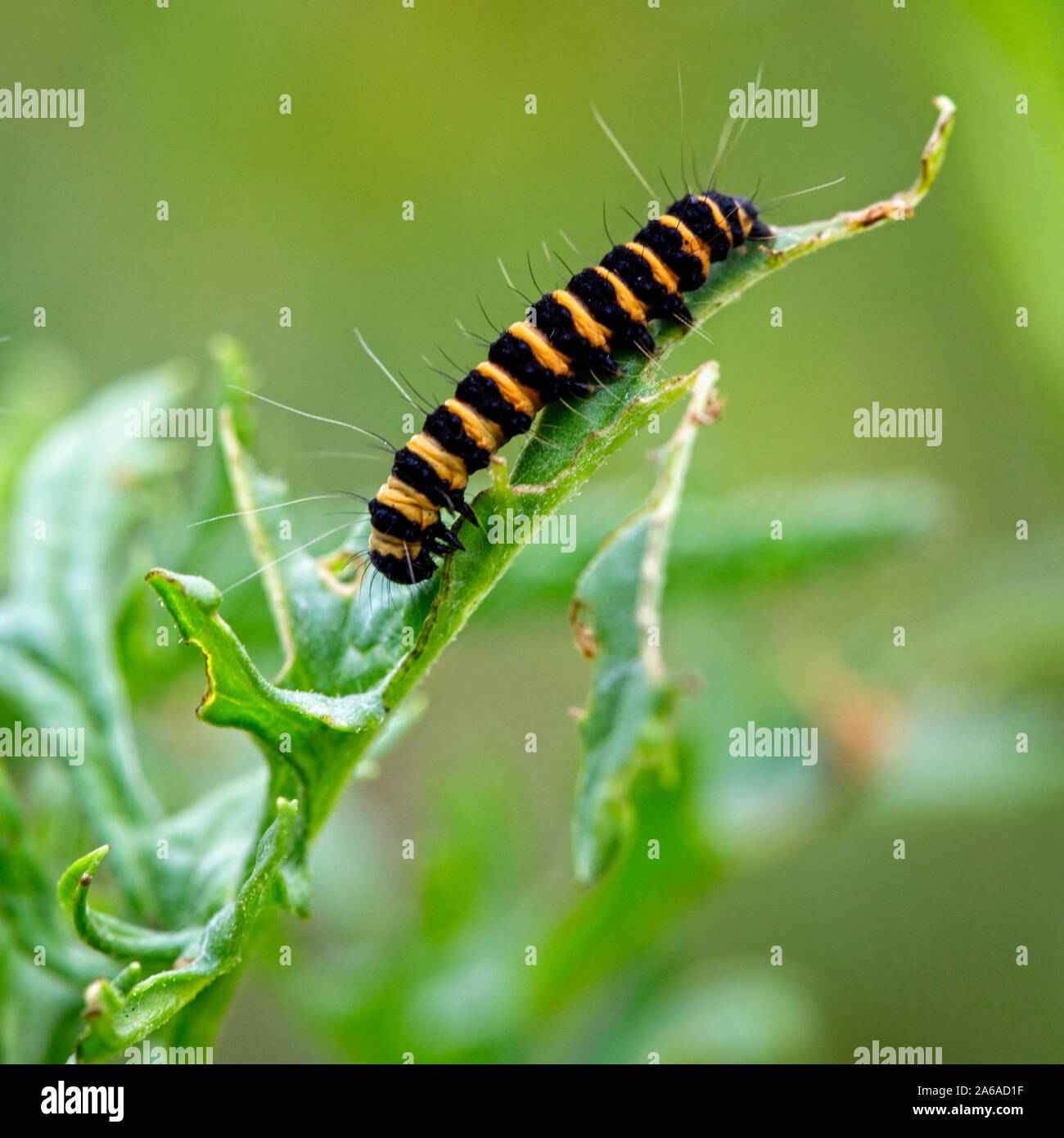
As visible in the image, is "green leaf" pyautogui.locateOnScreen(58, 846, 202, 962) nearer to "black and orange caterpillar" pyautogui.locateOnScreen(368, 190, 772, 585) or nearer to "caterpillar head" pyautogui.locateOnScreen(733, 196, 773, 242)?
"black and orange caterpillar" pyautogui.locateOnScreen(368, 190, 772, 585)

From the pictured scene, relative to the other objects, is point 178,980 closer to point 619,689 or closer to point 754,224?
point 619,689

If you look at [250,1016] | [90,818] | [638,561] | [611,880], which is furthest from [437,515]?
[250,1016]

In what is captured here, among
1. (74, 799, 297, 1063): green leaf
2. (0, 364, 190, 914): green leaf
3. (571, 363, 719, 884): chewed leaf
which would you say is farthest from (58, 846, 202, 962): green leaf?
(571, 363, 719, 884): chewed leaf

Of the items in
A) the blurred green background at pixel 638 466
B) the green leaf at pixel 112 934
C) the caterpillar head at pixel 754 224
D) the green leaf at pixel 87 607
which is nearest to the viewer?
the green leaf at pixel 112 934

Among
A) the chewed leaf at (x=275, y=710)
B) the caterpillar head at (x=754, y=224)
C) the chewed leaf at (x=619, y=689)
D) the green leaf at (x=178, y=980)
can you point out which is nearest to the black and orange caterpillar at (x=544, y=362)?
the caterpillar head at (x=754, y=224)

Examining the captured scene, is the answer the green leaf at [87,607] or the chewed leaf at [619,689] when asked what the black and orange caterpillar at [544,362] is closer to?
the chewed leaf at [619,689]

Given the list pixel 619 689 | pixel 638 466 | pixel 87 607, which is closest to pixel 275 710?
pixel 619 689
